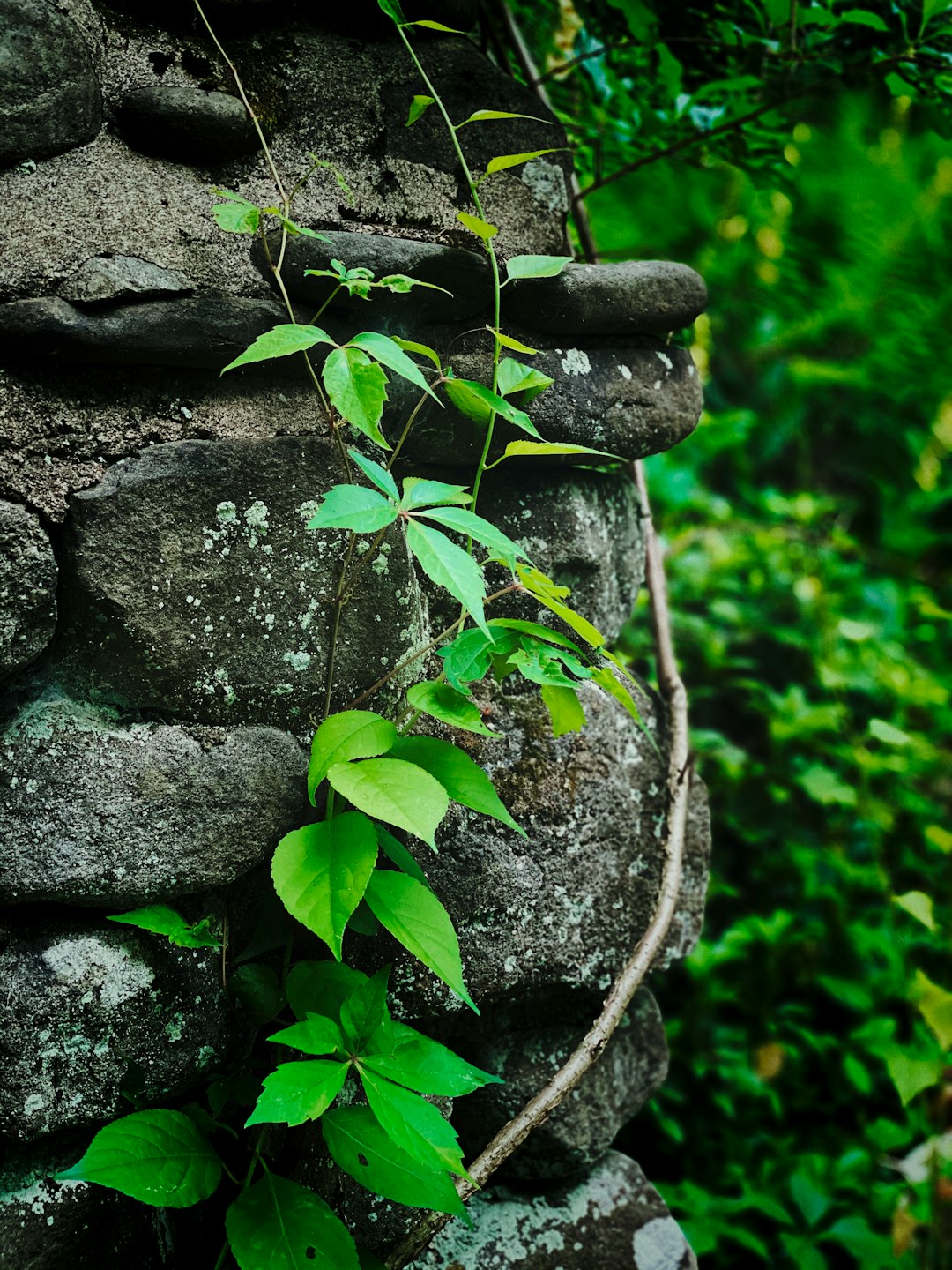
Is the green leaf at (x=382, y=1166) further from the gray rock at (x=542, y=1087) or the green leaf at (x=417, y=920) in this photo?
the gray rock at (x=542, y=1087)

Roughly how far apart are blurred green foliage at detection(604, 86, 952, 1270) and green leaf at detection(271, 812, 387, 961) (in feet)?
3.15

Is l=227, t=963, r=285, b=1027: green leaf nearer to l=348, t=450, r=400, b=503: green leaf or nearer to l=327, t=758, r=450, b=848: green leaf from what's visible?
l=327, t=758, r=450, b=848: green leaf

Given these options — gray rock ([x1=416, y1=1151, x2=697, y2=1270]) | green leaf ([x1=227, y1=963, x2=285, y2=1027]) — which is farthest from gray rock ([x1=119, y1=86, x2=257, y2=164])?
gray rock ([x1=416, y1=1151, x2=697, y2=1270])

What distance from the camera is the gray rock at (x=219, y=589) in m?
0.80

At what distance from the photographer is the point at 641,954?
102 centimetres

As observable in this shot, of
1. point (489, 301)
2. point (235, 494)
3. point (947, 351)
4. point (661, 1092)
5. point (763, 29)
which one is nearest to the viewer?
point (235, 494)

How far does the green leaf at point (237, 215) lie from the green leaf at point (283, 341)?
113mm

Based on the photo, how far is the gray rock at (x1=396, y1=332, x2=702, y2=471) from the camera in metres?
0.96

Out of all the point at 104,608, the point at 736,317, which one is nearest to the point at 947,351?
the point at 736,317

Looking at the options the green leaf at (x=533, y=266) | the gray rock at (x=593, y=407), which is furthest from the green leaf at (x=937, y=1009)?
the green leaf at (x=533, y=266)

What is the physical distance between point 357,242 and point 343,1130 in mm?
795

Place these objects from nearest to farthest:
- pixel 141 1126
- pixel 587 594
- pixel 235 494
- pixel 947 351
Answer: pixel 141 1126, pixel 235 494, pixel 587 594, pixel 947 351

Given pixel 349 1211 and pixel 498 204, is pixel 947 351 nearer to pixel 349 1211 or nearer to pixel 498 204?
pixel 498 204

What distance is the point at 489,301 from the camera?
98 centimetres
